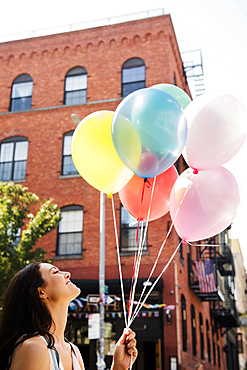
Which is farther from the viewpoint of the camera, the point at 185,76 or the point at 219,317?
the point at 219,317

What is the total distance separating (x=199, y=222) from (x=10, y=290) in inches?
106

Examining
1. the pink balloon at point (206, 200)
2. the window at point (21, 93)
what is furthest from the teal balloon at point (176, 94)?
the window at point (21, 93)

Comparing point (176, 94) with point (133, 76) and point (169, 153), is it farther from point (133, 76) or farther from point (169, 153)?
point (133, 76)

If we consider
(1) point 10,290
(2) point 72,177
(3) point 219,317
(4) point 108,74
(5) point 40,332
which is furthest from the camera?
(3) point 219,317

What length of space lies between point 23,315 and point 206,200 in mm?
2735

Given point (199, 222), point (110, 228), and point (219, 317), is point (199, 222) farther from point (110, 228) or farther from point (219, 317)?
point (219, 317)

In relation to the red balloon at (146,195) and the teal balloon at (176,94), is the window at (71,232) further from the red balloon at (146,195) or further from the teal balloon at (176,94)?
the teal balloon at (176,94)

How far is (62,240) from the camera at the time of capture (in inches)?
695

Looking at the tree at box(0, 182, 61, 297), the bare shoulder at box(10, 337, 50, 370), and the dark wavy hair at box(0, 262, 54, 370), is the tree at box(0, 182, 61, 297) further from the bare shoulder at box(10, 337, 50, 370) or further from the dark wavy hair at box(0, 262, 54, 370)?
the bare shoulder at box(10, 337, 50, 370)

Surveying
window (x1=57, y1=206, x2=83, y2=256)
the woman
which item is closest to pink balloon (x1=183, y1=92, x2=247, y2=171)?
the woman

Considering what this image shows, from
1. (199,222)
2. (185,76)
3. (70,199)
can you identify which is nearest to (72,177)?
(70,199)

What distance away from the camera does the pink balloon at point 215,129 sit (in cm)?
454

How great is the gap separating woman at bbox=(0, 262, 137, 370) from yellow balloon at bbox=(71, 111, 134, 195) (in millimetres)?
2097

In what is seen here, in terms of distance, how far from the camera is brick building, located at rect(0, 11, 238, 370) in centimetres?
1606
